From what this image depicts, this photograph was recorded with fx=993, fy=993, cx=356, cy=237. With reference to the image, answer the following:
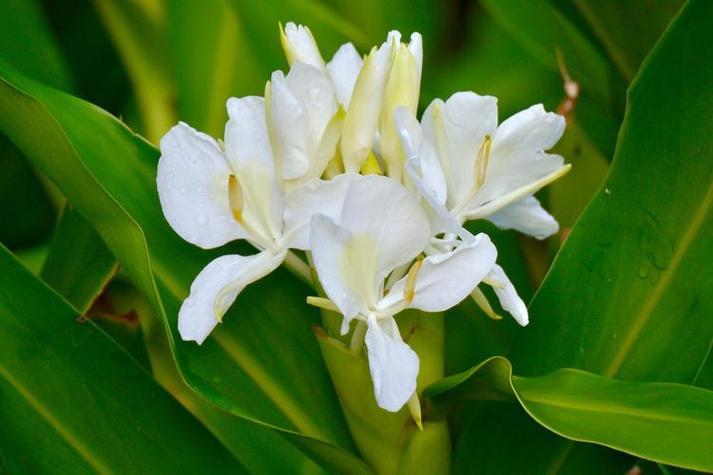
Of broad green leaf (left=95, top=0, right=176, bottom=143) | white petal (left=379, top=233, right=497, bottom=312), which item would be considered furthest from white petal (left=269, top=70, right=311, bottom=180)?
broad green leaf (left=95, top=0, right=176, bottom=143)

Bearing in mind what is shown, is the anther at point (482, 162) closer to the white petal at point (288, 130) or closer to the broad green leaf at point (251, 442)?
the white petal at point (288, 130)

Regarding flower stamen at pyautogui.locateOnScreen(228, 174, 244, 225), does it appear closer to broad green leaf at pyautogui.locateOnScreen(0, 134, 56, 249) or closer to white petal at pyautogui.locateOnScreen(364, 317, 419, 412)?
white petal at pyautogui.locateOnScreen(364, 317, 419, 412)

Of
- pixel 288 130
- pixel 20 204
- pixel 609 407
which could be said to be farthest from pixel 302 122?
pixel 20 204

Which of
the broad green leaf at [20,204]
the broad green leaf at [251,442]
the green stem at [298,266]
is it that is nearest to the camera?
the green stem at [298,266]

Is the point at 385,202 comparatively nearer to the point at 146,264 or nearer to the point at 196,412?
the point at 146,264

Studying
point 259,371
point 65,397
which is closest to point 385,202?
point 259,371

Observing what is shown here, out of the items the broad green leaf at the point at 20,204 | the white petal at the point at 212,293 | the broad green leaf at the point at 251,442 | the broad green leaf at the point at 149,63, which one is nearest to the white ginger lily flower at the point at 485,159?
the white petal at the point at 212,293

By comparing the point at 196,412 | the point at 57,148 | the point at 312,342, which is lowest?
the point at 196,412
